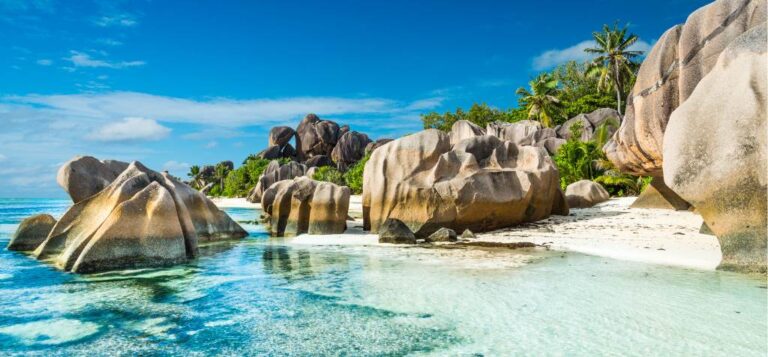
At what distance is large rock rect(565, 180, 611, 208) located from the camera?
72.4ft

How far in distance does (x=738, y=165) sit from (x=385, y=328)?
19.2ft

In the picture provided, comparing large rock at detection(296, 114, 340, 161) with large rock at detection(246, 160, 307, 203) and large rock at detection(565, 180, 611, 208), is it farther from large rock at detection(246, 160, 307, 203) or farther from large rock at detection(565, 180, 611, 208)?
large rock at detection(565, 180, 611, 208)

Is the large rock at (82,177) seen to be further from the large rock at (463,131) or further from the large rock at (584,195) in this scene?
the large rock at (584,195)

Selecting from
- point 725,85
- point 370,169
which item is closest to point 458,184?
point 370,169

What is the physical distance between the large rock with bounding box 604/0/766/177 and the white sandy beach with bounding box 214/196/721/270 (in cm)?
197

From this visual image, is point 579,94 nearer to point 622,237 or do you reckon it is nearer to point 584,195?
point 584,195

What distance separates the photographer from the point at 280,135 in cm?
7088

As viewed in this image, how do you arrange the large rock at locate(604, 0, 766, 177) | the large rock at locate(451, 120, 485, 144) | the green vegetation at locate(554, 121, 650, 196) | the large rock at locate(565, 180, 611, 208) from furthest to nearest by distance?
1. the green vegetation at locate(554, 121, 650, 196)
2. the large rock at locate(451, 120, 485, 144)
3. the large rock at locate(565, 180, 611, 208)
4. the large rock at locate(604, 0, 766, 177)

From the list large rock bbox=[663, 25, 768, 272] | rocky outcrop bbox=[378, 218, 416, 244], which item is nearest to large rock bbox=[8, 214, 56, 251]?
rocky outcrop bbox=[378, 218, 416, 244]

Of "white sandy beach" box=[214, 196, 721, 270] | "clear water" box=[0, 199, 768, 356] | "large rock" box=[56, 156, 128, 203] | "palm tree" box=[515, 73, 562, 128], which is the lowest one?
"clear water" box=[0, 199, 768, 356]

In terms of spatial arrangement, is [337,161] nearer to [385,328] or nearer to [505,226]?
[505,226]

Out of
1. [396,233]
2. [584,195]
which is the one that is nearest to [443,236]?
[396,233]

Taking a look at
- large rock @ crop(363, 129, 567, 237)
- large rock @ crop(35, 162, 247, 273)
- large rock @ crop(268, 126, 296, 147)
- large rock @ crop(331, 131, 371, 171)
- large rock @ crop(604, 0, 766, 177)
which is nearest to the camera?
large rock @ crop(35, 162, 247, 273)

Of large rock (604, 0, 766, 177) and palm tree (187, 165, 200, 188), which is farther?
palm tree (187, 165, 200, 188)
